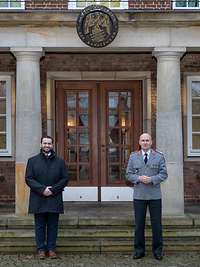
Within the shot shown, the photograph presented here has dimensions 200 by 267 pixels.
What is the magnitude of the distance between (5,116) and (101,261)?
4711 millimetres

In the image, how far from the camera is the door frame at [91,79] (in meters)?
12.3

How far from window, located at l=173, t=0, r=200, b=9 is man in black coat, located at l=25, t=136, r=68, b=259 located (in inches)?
169

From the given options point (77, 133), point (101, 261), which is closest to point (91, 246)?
point (101, 261)

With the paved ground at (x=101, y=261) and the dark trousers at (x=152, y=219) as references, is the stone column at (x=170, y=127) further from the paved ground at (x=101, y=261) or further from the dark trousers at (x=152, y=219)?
the dark trousers at (x=152, y=219)

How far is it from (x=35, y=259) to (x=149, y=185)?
6.60ft

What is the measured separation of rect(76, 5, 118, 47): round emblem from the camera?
9945 mm

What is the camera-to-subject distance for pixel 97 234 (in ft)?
31.2

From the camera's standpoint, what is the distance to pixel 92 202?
484 inches

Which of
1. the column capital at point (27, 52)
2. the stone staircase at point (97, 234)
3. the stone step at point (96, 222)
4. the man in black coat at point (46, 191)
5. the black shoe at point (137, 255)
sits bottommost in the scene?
the black shoe at point (137, 255)

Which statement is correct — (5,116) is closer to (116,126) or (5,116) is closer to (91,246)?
(116,126)

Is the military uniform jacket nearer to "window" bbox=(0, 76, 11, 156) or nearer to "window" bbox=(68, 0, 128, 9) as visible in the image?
"window" bbox=(68, 0, 128, 9)

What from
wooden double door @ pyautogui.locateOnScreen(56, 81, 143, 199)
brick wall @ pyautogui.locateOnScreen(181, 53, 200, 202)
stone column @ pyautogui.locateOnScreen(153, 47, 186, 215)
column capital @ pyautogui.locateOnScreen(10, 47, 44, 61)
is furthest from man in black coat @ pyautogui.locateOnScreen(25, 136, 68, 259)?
brick wall @ pyautogui.locateOnScreen(181, 53, 200, 202)

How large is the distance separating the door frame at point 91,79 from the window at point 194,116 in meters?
0.86

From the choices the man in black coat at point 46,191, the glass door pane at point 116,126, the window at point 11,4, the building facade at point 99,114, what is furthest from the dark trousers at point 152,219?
the window at point 11,4
